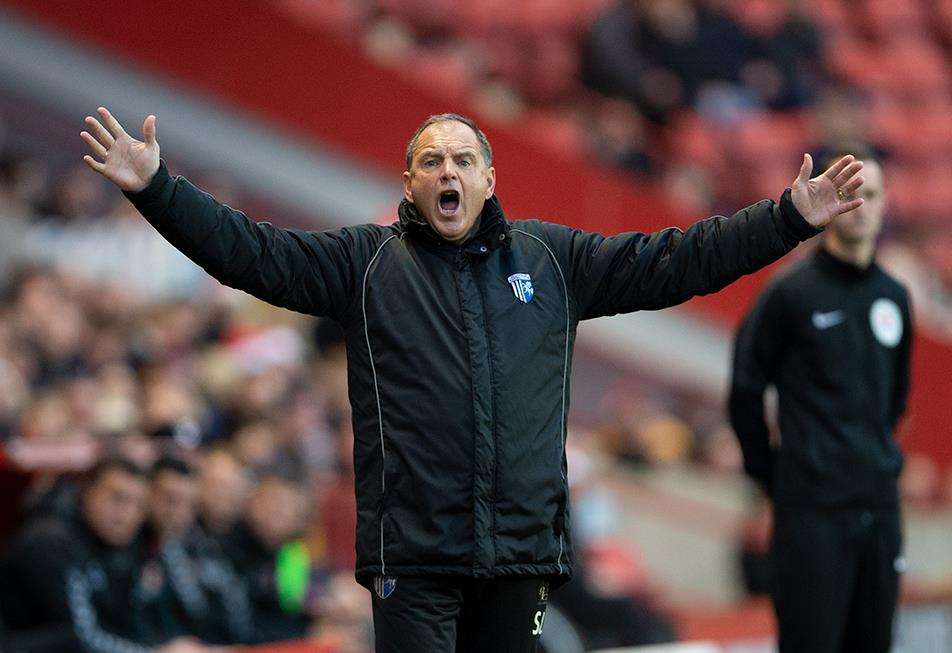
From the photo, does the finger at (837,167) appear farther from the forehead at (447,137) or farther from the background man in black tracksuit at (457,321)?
the forehead at (447,137)

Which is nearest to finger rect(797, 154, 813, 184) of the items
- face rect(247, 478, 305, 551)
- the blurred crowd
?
face rect(247, 478, 305, 551)

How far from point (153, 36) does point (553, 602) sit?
4.56 meters

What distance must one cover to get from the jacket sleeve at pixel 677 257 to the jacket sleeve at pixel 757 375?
1357 millimetres

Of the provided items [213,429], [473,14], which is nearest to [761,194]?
[473,14]

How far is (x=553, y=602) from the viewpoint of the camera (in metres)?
7.84

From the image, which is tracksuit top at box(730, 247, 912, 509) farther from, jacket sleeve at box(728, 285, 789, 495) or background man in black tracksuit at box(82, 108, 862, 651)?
background man in black tracksuit at box(82, 108, 862, 651)

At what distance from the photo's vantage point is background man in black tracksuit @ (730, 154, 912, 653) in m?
5.14

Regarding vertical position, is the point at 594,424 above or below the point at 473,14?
below

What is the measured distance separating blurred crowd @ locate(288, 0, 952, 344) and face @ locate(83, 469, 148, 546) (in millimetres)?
5459

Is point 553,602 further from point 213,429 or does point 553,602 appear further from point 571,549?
point 571,549

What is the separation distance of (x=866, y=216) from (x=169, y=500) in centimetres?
268

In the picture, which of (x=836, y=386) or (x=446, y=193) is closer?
(x=446, y=193)

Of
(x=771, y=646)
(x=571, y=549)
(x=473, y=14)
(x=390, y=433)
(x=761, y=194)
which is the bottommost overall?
(x=771, y=646)

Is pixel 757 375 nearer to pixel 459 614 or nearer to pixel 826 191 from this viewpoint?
pixel 826 191
